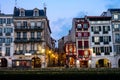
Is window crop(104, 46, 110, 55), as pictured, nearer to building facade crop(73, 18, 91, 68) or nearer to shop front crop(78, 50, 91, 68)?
building facade crop(73, 18, 91, 68)

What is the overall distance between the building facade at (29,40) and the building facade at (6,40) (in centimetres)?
123

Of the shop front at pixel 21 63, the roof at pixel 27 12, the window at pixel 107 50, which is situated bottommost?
the shop front at pixel 21 63

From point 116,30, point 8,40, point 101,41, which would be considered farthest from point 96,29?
point 8,40

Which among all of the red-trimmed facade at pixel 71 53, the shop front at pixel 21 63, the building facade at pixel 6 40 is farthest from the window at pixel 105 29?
the building facade at pixel 6 40

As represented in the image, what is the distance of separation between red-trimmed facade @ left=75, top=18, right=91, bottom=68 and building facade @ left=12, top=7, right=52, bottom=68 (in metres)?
10.1

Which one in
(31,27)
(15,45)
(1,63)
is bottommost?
(1,63)

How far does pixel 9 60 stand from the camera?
2931 inches

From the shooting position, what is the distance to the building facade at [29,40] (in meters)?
74.6

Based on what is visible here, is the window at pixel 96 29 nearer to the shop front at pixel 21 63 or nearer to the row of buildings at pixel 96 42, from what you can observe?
the row of buildings at pixel 96 42

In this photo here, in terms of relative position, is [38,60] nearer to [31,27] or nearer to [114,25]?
[31,27]

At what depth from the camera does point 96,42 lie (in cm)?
7531

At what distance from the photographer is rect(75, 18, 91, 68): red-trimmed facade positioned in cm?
7531
